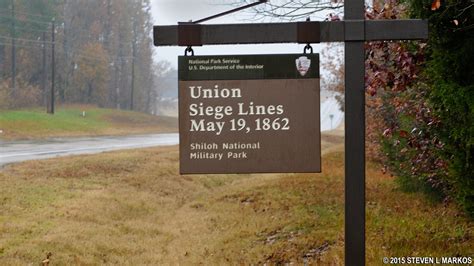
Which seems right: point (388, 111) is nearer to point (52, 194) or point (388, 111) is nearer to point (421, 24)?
point (52, 194)

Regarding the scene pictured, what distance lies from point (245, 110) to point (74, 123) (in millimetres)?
42719

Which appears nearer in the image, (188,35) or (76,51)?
(188,35)

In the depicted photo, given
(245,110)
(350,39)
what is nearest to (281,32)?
(350,39)

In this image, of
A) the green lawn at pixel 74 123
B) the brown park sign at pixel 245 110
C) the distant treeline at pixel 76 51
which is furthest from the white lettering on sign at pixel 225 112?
the distant treeline at pixel 76 51

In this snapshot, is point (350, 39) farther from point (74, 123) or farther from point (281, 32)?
point (74, 123)

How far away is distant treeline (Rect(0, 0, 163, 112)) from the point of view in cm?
5422

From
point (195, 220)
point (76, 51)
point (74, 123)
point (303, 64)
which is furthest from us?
point (76, 51)

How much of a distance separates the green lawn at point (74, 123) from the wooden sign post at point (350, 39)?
106ft

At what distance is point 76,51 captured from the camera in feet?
198

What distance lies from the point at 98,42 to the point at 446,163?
195 ft

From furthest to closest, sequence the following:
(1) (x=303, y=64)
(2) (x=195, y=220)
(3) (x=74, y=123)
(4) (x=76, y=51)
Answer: (4) (x=76, y=51), (3) (x=74, y=123), (2) (x=195, y=220), (1) (x=303, y=64)

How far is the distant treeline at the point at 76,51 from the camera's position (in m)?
54.2

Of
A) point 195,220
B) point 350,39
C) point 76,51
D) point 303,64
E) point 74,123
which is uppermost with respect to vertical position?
point 76,51

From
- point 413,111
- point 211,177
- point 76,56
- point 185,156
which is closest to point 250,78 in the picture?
point 185,156
